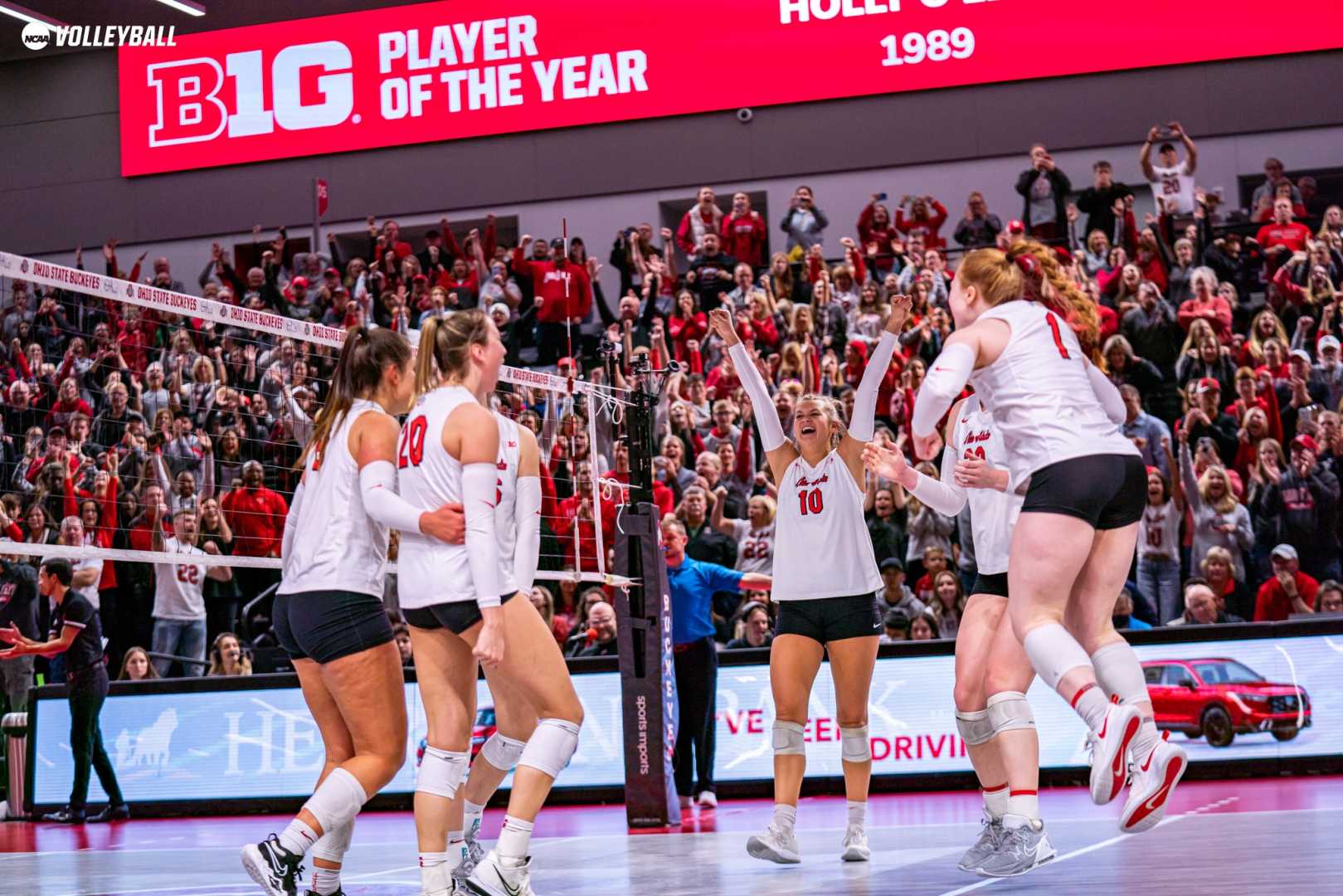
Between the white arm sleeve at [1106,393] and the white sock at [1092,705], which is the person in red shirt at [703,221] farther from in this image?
the white sock at [1092,705]

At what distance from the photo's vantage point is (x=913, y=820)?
9.07 meters

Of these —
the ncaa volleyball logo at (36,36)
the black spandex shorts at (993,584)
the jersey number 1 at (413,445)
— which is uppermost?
the ncaa volleyball logo at (36,36)

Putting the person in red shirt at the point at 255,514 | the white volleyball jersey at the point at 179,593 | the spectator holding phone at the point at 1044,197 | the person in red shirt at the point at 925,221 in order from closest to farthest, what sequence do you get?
the person in red shirt at the point at 255,514, the white volleyball jersey at the point at 179,593, the spectator holding phone at the point at 1044,197, the person in red shirt at the point at 925,221

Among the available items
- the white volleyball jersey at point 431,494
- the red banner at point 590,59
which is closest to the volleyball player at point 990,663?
the white volleyball jersey at point 431,494

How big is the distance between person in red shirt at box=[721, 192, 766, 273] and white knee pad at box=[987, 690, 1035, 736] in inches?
531

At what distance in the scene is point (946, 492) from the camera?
6711 mm

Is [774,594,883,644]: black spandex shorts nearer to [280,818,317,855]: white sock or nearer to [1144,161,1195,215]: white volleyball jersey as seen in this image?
[280,818,317,855]: white sock

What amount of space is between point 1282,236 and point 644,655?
398 inches

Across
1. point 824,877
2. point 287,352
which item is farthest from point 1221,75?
point 824,877

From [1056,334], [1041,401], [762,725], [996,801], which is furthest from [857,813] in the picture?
[762,725]

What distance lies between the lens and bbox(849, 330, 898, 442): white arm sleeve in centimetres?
698

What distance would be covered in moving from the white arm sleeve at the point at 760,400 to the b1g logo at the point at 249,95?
16.2 metres

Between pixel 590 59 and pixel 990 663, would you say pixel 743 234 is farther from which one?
pixel 990 663

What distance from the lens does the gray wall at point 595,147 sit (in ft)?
64.1
